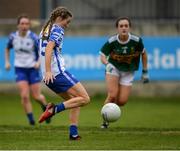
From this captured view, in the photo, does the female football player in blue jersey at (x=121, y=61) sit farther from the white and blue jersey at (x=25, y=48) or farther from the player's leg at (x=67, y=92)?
the player's leg at (x=67, y=92)

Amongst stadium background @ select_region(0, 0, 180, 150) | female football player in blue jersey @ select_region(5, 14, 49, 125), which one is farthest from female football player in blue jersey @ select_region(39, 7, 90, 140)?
female football player in blue jersey @ select_region(5, 14, 49, 125)

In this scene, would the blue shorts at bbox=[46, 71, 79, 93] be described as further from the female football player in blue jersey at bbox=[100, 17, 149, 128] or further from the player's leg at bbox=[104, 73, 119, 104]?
the player's leg at bbox=[104, 73, 119, 104]

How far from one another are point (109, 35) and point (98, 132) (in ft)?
39.3

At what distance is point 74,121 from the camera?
→ 15.2 m

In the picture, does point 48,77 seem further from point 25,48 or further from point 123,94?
point 25,48

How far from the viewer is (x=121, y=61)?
59.8 feet

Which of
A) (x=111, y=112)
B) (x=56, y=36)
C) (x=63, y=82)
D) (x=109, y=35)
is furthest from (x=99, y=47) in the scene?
(x=56, y=36)

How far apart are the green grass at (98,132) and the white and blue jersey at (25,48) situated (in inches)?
61.2

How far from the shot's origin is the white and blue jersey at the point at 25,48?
2050 centimetres

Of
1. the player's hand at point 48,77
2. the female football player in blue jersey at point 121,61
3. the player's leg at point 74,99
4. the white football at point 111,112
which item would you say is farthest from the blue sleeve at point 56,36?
the female football player in blue jersey at point 121,61

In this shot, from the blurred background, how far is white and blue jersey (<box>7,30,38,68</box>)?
6.63 meters

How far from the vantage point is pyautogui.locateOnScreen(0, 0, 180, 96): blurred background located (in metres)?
27.7

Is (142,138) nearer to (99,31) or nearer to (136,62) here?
(136,62)

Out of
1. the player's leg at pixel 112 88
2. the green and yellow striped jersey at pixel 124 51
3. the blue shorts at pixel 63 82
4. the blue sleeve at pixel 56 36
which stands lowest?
the player's leg at pixel 112 88
